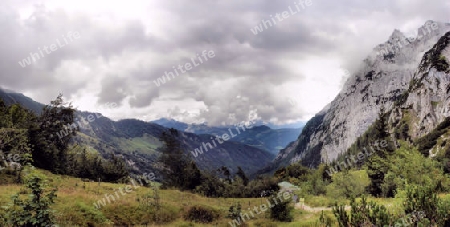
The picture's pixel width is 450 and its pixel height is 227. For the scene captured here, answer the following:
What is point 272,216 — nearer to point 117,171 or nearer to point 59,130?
point 59,130

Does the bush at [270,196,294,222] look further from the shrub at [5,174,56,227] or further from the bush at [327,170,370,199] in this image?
the shrub at [5,174,56,227]

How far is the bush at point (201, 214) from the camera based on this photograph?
28719 millimetres

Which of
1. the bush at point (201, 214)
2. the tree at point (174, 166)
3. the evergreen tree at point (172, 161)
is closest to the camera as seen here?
the bush at point (201, 214)

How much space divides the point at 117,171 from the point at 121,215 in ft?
196

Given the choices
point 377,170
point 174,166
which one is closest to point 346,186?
point 377,170

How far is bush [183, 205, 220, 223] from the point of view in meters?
28.7

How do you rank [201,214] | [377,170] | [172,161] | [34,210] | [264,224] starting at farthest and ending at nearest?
[172,161] < [377,170] < [201,214] < [264,224] < [34,210]

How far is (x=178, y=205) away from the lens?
31000mm

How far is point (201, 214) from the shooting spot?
1169 inches

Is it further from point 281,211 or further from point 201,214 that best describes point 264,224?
point 201,214

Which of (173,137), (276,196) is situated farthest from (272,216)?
(173,137)

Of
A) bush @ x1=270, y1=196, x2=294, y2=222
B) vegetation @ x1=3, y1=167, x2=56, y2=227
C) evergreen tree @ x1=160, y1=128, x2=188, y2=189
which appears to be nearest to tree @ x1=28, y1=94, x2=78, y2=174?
evergreen tree @ x1=160, y1=128, x2=188, y2=189

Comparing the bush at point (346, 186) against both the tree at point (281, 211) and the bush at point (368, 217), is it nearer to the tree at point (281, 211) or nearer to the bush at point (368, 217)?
the tree at point (281, 211)

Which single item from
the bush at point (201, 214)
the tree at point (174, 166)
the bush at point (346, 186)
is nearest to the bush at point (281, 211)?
the bush at point (201, 214)
